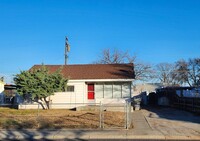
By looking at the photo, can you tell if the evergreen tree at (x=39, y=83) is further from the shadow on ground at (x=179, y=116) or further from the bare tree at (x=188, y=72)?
the bare tree at (x=188, y=72)

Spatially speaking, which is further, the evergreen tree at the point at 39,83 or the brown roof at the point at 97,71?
the brown roof at the point at 97,71

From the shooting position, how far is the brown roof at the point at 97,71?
29.7 metres

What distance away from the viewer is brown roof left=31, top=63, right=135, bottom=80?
2966 cm

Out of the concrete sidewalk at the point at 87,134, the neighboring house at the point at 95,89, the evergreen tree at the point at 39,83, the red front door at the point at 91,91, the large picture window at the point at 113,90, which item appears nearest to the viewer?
the concrete sidewalk at the point at 87,134

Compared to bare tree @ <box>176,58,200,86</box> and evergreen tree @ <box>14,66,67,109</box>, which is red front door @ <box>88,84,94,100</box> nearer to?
evergreen tree @ <box>14,66,67,109</box>

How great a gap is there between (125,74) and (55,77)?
22.1 feet

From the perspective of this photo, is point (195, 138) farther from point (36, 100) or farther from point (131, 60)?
point (131, 60)

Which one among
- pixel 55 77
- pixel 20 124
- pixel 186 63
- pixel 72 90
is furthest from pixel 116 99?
pixel 186 63

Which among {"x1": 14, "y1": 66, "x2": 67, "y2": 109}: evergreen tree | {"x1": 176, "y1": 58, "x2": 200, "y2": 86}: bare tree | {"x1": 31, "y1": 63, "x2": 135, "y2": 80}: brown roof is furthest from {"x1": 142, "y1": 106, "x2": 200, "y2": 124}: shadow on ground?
{"x1": 176, "y1": 58, "x2": 200, "y2": 86}: bare tree

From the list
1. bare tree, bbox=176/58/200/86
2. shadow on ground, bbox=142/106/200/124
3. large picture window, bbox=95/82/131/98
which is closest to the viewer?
shadow on ground, bbox=142/106/200/124

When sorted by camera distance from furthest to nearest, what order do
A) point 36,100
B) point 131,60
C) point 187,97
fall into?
point 131,60 < point 36,100 < point 187,97

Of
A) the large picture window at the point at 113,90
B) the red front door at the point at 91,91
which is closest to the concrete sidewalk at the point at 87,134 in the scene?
the large picture window at the point at 113,90

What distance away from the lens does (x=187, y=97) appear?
26812mm

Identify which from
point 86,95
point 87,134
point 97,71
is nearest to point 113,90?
point 86,95
